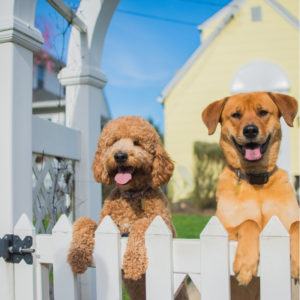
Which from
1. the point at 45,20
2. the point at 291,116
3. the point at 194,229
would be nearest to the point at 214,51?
the point at 194,229

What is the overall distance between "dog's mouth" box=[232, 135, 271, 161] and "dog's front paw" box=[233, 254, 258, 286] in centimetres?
45

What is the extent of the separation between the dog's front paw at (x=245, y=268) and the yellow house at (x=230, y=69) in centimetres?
939

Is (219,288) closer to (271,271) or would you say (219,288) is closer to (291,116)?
(271,271)

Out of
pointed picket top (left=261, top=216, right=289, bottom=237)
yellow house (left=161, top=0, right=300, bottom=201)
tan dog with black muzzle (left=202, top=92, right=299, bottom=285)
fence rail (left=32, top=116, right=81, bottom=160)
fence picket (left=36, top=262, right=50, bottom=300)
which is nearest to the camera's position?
pointed picket top (left=261, top=216, right=289, bottom=237)

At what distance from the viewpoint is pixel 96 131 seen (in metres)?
2.96

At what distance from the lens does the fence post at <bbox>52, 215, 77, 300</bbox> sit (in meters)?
1.88

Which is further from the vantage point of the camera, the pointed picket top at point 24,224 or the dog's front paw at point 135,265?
the pointed picket top at point 24,224

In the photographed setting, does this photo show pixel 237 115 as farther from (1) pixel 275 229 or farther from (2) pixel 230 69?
(2) pixel 230 69

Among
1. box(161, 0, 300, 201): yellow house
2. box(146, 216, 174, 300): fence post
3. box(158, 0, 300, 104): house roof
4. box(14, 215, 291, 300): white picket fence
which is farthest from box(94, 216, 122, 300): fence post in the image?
box(158, 0, 300, 104): house roof

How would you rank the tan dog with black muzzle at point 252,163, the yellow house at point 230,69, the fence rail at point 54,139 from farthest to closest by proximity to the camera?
the yellow house at point 230,69 < the fence rail at point 54,139 < the tan dog with black muzzle at point 252,163

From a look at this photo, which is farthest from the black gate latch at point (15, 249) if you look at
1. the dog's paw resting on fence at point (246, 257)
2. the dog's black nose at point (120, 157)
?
the dog's paw resting on fence at point (246, 257)

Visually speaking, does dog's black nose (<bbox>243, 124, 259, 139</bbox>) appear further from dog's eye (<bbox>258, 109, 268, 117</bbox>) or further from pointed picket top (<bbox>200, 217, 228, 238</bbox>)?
pointed picket top (<bbox>200, 217, 228, 238</bbox>)

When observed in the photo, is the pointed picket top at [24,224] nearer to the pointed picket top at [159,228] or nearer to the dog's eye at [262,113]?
the pointed picket top at [159,228]

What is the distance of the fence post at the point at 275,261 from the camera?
4.87 ft
